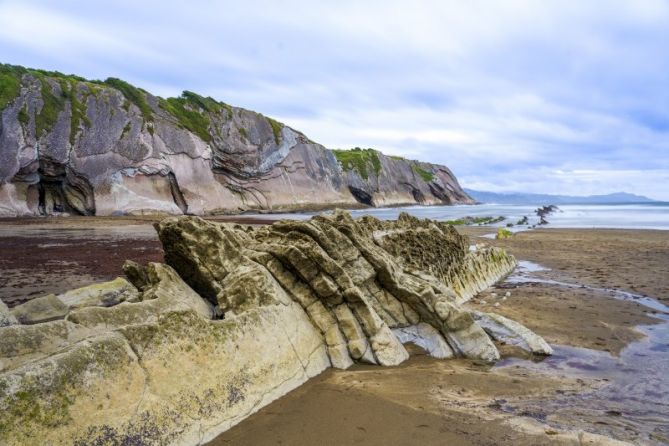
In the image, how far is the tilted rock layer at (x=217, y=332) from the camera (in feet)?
13.4

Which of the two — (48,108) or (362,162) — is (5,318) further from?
(362,162)

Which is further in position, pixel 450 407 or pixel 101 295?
pixel 101 295

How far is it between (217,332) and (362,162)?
8466cm

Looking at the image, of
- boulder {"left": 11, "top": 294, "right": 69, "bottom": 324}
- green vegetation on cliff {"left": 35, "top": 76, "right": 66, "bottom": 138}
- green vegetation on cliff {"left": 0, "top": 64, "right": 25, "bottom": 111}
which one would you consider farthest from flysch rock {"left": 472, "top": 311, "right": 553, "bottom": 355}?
green vegetation on cliff {"left": 0, "top": 64, "right": 25, "bottom": 111}

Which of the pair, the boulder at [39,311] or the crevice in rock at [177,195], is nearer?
the boulder at [39,311]

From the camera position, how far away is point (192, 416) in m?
4.73

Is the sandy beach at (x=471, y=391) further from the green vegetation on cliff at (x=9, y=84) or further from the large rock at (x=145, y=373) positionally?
the green vegetation on cliff at (x=9, y=84)

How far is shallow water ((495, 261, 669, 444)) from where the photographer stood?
215 inches

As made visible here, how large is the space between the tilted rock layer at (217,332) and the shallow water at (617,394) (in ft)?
2.25

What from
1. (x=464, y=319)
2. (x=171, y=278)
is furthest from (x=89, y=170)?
(x=464, y=319)

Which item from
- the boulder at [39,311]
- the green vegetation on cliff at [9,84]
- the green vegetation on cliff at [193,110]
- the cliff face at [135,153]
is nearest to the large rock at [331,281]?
the boulder at [39,311]

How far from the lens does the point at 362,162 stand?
3499 inches

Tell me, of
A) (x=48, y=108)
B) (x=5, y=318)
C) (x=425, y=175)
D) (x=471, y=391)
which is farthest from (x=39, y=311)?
(x=425, y=175)

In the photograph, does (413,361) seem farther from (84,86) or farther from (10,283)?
(84,86)
